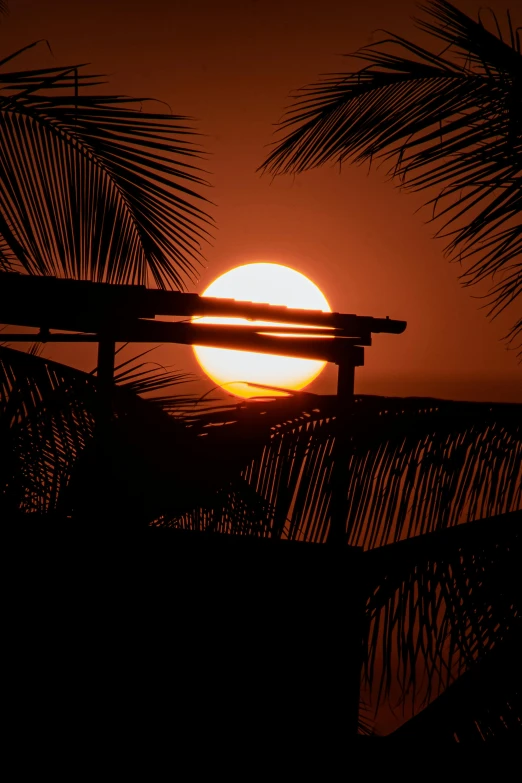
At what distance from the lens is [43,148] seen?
9.69 ft

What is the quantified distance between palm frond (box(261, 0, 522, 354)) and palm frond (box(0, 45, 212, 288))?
18.9 inches

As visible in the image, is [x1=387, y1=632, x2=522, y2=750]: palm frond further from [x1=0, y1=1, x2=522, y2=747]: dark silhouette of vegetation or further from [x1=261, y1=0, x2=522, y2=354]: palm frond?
[x1=261, y1=0, x2=522, y2=354]: palm frond

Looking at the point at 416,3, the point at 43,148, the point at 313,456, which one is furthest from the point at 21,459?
the point at 416,3

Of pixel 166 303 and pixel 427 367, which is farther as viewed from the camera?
pixel 427 367

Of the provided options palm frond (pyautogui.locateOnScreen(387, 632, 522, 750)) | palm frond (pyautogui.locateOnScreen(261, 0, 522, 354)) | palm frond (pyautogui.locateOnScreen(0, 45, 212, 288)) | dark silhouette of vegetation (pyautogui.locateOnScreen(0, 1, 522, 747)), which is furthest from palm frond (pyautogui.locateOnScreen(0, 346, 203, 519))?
palm frond (pyautogui.locateOnScreen(261, 0, 522, 354))

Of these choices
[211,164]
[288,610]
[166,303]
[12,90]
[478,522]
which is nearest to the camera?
[288,610]

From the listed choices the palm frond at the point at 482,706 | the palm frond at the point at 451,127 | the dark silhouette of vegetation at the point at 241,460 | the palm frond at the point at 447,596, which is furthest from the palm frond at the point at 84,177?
the palm frond at the point at 482,706

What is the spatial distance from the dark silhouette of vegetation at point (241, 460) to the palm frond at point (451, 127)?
48cm

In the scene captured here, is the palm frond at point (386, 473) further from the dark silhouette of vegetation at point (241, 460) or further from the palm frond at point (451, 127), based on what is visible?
the palm frond at point (451, 127)

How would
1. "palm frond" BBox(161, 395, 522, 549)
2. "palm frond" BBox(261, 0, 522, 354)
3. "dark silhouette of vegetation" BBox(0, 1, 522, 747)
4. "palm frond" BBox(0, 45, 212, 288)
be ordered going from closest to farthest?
"dark silhouette of vegetation" BBox(0, 1, 522, 747), "palm frond" BBox(261, 0, 522, 354), "palm frond" BBox(161, 395, 522, 549), "palm frond" BBox(0, 45, 212, 288)

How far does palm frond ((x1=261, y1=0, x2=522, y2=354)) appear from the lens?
99.4 inches

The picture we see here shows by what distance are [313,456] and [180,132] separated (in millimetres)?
1233

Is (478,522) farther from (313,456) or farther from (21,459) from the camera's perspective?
(21,459)

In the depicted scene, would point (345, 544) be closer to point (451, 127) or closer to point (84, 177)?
point (451, 127)
